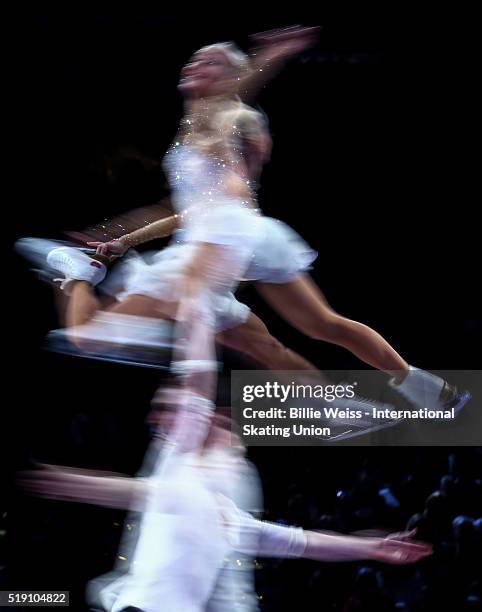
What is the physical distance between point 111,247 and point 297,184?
1560 millimetres

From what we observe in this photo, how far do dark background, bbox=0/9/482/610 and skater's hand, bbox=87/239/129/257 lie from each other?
3.83 ft

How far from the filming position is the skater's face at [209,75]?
9.05 feet

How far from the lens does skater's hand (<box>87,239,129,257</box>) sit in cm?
285

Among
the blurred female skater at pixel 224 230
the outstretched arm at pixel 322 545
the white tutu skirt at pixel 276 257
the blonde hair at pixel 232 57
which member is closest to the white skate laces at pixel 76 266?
the blurred female skater at pixel 224 230

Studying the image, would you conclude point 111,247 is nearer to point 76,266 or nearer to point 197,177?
point 76,266

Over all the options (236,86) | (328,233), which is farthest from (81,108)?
(236,86)

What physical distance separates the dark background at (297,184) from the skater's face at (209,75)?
1302mm

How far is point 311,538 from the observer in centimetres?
222

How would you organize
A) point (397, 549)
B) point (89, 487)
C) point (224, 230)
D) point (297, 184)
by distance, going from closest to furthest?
point (89, 487) < point (397, 549) < point (224, 230) < point (297, 184)

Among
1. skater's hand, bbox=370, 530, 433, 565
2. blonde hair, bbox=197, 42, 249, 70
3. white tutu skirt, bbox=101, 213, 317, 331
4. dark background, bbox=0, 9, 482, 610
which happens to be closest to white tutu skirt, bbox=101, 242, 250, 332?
white tutu skirt, bbox=101, 213, 317, 331

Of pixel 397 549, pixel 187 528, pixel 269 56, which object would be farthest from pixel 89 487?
pixel 269 56

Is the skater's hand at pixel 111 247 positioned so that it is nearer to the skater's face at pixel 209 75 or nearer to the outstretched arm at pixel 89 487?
the skater's face at pixel 209 75

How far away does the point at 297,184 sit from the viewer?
13.9 ft

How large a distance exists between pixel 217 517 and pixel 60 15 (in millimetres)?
2739
